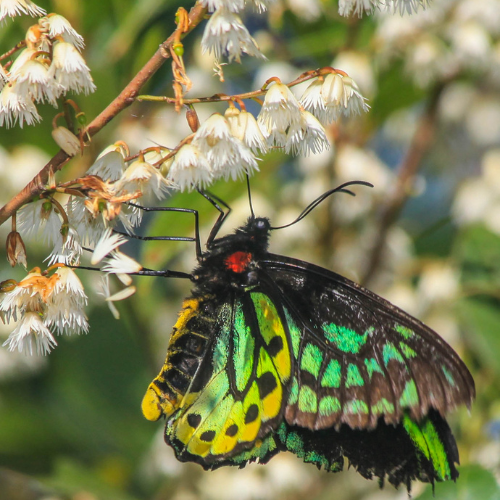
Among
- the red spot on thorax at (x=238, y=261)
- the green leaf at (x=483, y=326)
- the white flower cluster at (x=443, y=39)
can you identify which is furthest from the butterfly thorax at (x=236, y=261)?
the white flower cluster at (x=443, y=39)

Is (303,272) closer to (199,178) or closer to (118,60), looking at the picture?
(199,178)

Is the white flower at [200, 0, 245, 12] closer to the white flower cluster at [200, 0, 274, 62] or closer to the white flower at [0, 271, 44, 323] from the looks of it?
the white flower cluster at [200, 0, 274, 62]

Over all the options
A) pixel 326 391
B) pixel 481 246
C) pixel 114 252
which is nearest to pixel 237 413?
pixel 326 391

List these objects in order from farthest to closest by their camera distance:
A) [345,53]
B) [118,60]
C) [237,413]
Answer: [345,53] < [118,60] < [237,413]

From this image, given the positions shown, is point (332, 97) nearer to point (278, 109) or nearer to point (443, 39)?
point (278, 109)

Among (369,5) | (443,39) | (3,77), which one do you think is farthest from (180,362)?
(443,39)
